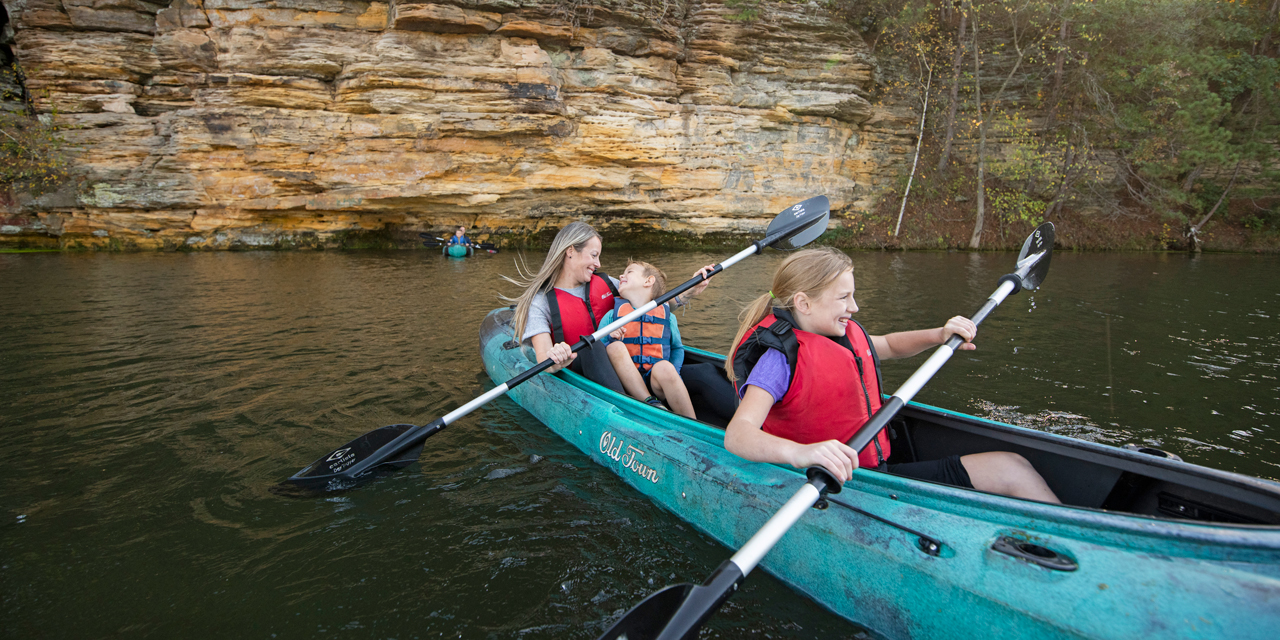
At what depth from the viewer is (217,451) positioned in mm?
3625

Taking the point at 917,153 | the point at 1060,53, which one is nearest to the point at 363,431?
the point at 917,153

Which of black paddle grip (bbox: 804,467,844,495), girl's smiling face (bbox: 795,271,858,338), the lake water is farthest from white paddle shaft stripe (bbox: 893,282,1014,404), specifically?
the lake water

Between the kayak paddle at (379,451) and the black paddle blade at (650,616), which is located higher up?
the black paddle blade at (650,616)

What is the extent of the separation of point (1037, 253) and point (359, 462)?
12.6 feet

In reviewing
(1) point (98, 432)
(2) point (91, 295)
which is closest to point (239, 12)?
(2) point (91, 295)

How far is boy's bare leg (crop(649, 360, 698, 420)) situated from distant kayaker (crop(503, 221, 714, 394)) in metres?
0.31

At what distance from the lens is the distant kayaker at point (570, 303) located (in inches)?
153


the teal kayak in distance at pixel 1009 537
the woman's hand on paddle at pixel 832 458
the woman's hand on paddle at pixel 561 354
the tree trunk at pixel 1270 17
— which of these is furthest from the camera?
the tree trunk at pixel 1270 17

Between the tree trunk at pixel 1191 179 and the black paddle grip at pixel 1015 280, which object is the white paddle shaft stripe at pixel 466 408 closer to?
the black paddle grip at pixel 1015 280

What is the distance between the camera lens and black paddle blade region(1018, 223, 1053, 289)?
3275 millimetres

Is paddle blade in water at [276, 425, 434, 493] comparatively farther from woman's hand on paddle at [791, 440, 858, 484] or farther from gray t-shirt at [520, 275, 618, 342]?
woman's hand on paddle at [791, 440, 858, 484]

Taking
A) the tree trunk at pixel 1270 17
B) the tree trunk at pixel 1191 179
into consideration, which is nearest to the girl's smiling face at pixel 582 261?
the tree trunk at pixel 1191 179

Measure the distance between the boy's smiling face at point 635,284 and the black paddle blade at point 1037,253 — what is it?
2071 mm

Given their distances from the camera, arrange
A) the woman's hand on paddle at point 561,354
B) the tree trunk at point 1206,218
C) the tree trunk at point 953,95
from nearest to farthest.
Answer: the woman's hand on paddle at point 561,354 → the tree trunk at point 1206,218 → the tree trunk at point 953,95
